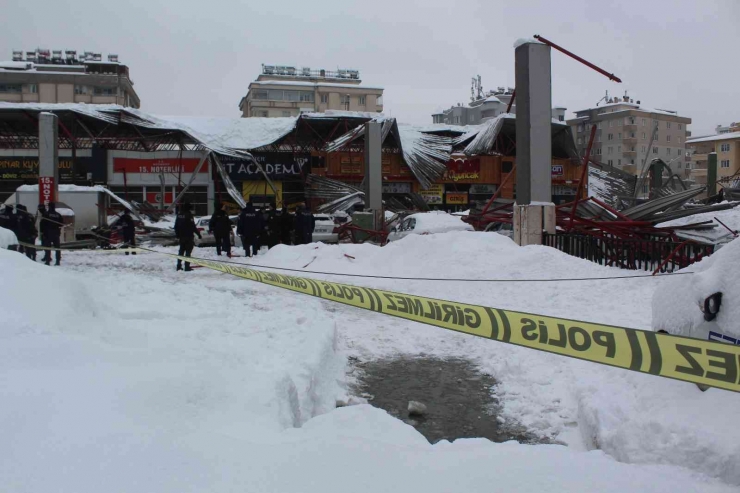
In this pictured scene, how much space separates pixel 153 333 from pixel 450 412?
3.25 m

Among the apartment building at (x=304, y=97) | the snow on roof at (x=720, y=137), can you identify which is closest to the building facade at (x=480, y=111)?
the apartment building at (x=304, y=97)

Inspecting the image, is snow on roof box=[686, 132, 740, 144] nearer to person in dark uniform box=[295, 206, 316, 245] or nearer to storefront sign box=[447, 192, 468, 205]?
storefront sign box=[447, 192, 468, 205]

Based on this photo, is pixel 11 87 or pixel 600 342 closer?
pixel 600 342

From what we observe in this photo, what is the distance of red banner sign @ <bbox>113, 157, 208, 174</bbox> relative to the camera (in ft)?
115

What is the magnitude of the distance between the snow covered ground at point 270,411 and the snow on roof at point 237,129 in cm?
2908

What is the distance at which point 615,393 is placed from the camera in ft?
16.9

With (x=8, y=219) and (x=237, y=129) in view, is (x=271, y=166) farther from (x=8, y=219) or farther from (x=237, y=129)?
(x=8, y=219)

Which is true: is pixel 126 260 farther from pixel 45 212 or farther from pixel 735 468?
pixel 735 468

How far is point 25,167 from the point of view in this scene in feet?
116

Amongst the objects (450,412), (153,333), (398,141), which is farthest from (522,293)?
(398,141)

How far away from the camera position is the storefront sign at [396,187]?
38.2 m

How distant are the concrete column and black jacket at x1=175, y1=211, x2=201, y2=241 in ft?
30.1

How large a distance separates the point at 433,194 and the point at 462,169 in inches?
98.7

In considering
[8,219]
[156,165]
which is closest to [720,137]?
[156,165]
